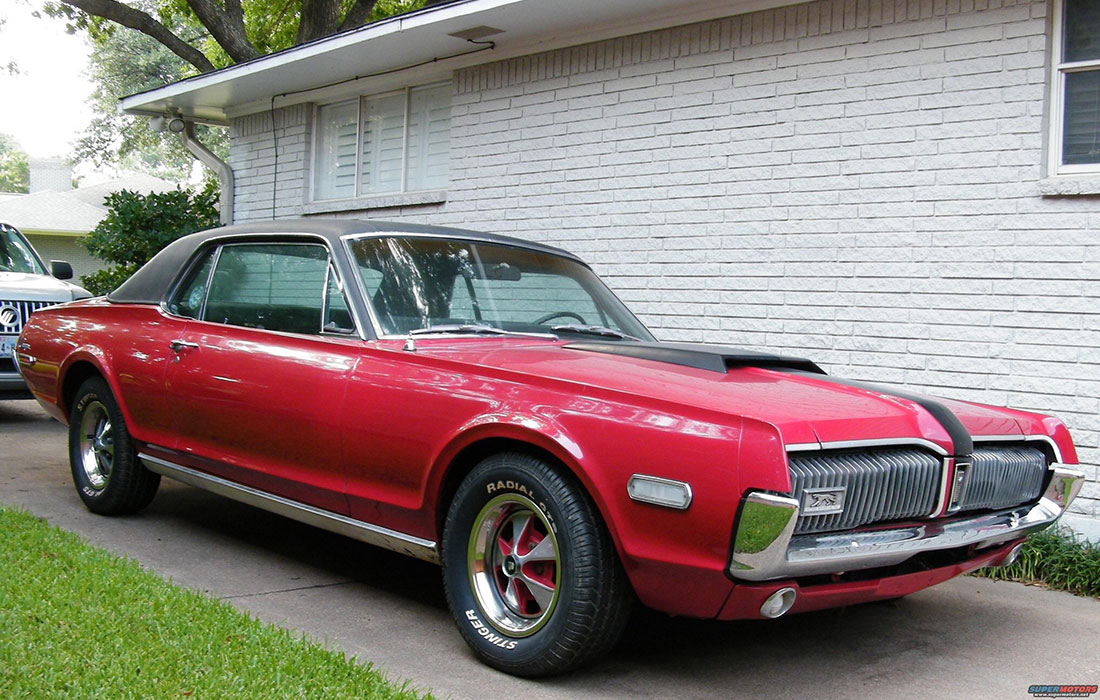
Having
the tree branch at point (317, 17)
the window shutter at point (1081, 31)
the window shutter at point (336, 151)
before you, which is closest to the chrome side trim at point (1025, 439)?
the window shutter at point (1081, 31)

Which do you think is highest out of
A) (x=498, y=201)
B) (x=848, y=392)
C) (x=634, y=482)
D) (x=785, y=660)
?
(x=498, y=201)

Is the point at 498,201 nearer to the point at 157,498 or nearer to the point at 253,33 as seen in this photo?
the point at 157,498

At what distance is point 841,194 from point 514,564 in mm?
3850

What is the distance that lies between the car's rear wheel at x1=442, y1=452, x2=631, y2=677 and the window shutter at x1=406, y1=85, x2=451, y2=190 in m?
6.15

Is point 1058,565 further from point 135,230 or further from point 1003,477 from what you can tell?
point 135,230

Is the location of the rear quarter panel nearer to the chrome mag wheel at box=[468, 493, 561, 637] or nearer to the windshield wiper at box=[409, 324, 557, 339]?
the windshield wiper at box=[409, 324, 557, 339]

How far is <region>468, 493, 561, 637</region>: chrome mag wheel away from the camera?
137 inches

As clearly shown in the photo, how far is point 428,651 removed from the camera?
3.76 metres

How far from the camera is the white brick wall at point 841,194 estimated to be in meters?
5.66

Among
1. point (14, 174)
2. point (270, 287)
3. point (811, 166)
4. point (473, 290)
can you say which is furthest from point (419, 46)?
point (14, 174)

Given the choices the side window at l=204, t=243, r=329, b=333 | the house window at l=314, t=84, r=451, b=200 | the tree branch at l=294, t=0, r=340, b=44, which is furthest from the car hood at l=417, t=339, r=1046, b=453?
the tree branch at l=294, t=0, r=340, b=44

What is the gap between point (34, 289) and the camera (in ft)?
29.0

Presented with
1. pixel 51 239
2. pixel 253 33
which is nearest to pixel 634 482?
pixel 253 33

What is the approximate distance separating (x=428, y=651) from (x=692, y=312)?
397 cm
